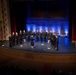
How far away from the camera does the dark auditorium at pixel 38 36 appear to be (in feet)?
45.1

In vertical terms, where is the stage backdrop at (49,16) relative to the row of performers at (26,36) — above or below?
above

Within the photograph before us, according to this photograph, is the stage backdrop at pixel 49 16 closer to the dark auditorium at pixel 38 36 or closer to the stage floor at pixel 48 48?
the dark auditorium at pixel 38 36

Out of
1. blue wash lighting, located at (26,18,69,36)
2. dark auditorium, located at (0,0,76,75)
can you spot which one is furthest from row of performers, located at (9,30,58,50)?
blue wash lighting, located at (26,18,69,36)

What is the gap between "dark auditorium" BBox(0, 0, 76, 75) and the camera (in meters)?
13.8

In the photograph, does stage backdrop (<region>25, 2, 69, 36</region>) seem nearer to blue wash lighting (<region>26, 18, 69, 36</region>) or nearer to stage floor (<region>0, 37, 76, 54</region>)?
blue wash lighting (<region>26, 18, 69, 36</region>)

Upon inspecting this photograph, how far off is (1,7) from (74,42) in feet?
23.6

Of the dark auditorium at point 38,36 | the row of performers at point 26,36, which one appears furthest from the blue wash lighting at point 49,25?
the row of performers at point 26,36

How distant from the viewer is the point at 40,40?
59.9 feet

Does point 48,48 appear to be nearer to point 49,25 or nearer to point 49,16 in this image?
point 49,25

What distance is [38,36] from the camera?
1789 centimetres

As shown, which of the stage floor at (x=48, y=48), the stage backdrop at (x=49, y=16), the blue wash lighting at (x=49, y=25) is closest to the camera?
the stage floor at (x=48, y=48)

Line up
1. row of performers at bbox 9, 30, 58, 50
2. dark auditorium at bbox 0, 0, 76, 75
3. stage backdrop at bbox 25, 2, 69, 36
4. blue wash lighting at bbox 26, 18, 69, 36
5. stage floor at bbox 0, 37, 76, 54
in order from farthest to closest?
1. blue wash lighting at bbox 26, 18, 69, 36
2. stage backdrop at bbox 25, 2, 69, 36
3. row of performers at bbox 9, 30, 58, 50
4. stage floor at bbox 0, 37, 76, 54
5. dark auditorium at bbox 0, 0, 76, 75

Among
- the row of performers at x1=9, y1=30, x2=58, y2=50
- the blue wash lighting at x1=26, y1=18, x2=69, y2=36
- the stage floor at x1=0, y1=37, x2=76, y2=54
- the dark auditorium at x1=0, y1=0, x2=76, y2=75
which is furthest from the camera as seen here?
the blue wash lighting at x1=26, y1=18, x2=69, y2=36

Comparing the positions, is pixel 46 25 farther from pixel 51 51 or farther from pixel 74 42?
pixel 51 51
